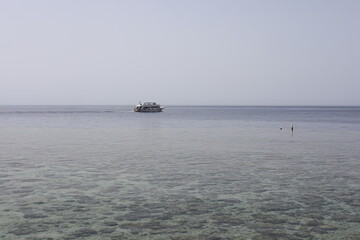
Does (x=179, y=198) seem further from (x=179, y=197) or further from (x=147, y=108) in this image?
(x=147, y=108)

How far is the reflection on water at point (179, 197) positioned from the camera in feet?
39.0

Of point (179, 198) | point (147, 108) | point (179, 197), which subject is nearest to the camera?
point (179, 198)

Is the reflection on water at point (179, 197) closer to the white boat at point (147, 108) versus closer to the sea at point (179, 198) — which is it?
the sea at point (179, 198)

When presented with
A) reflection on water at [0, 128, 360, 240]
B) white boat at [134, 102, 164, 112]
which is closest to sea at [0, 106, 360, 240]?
reflection on water at [0, 128, 360, 240]

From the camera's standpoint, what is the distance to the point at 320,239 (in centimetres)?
1110

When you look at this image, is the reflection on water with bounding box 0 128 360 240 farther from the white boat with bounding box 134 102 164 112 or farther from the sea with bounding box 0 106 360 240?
the white boat with bounding box 134 102 164 112

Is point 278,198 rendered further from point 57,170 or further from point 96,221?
point 57,170

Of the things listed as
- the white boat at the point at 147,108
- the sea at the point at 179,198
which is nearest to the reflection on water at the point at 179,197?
the sea at the point at 179,198

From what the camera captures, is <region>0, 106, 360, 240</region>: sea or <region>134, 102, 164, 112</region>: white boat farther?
<region>134, 102, 164, 112</region>: white boat

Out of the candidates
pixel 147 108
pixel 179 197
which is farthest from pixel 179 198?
pixel 147 108

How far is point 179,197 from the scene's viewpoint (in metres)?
16.1

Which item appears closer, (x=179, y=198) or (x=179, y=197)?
(x=179, y=198)

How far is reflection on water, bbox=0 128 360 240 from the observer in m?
11.9

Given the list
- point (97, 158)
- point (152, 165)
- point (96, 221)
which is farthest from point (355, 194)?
point (97, 158)
